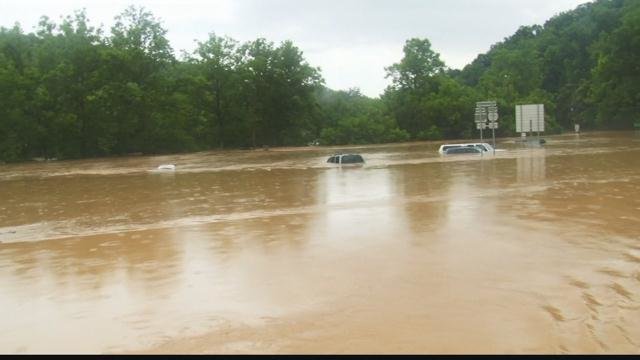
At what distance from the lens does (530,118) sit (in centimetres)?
5897

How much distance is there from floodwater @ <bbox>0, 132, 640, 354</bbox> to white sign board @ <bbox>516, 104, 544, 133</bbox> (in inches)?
1647

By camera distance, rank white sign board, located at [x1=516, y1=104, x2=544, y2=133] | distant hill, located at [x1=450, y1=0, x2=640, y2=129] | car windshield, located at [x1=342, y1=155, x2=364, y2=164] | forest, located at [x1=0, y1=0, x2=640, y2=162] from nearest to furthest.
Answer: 1. car windshield, located at [x1=342, y1=155, x2=364, y2=164]
2. forest, located at [x1=0, y1=0, x2=640, y2=162]
3. white sign board, located at [x1=516, y1=104, x2=544, y2=133]
4. distant hill, located at [x1=450, y1=0, x2=640, y2=129]

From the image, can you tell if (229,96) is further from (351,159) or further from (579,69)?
(579,69)

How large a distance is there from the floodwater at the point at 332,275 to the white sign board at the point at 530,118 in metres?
41.8

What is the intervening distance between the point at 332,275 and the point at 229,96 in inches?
2361

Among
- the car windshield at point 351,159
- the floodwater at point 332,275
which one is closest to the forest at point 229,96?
the car windshield at point 351,159

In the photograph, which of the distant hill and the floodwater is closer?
the floodwater

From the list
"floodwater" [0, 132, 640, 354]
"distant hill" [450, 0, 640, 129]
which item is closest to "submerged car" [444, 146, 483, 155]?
"floodwater" [0, 132, 640, 354]

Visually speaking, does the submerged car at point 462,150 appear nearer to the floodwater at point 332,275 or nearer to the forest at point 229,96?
the floodwater at point 332,275

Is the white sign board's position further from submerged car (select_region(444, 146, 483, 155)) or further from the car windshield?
the car windshield

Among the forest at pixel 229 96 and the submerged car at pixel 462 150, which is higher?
the forest at pixel 229 96

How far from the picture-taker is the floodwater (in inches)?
236

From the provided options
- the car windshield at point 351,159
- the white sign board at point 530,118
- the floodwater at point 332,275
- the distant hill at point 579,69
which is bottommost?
the floodwater at point 332,275

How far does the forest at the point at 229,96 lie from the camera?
5222 cm
